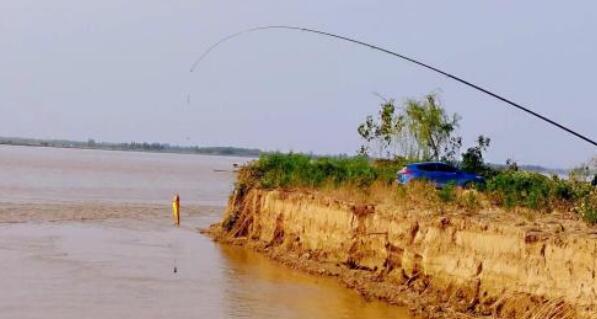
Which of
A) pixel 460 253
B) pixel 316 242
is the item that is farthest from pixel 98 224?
pixel 460 253

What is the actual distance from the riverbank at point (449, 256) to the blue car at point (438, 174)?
410cm

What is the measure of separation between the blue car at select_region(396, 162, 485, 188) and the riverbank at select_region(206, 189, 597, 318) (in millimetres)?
4101

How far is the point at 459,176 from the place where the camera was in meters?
31.0

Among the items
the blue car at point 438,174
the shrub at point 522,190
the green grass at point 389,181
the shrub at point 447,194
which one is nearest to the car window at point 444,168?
the blue car at point 438,174

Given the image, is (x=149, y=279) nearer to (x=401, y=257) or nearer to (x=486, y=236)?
(x=401, y=257)

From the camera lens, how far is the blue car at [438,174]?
29516mm

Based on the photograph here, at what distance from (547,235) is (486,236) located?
5.30 ft

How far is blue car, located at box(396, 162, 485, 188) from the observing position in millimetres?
29516

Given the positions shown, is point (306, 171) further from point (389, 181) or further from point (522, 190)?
point (522, 190)

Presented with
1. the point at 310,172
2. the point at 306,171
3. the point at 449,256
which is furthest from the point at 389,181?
the point at 449,256

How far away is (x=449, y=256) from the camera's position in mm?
18672

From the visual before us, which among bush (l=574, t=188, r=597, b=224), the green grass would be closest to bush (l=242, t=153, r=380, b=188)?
the green grass

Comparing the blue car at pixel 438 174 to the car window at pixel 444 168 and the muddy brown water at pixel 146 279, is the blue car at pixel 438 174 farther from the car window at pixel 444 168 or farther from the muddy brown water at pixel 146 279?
the muddy brown water at pixel 146 279

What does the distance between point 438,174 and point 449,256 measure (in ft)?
40.3
